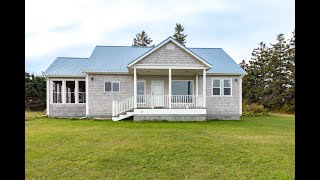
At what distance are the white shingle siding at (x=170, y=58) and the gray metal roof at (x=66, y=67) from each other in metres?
5.23

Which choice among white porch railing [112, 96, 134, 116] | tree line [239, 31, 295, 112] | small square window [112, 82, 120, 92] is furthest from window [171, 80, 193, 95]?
tree line [239, 31, 295, 112]

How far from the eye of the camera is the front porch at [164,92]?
13.9 meters

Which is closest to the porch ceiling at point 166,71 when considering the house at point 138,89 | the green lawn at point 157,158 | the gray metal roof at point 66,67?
the house at point 138,89

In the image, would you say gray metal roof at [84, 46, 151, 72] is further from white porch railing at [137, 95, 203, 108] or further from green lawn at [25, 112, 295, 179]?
green lawn at [25, 112, 295, 179]

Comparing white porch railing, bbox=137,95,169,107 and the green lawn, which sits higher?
white porch railing, bbox=137,95,169,107

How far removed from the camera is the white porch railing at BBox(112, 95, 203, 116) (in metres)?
14.4

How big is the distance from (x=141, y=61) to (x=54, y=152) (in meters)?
8.53

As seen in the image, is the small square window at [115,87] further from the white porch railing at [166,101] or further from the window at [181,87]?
the window at [181,87]

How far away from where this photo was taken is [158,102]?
15.6 metres

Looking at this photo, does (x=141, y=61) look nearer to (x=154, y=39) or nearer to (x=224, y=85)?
(x=224, y=85)

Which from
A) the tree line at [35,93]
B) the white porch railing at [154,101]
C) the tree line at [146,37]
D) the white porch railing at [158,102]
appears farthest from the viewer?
the tree line at [146,37]

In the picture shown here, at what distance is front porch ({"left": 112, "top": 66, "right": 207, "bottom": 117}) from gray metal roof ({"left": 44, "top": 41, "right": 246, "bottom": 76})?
1426 millimetres

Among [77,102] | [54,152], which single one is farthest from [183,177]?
[77,102]
